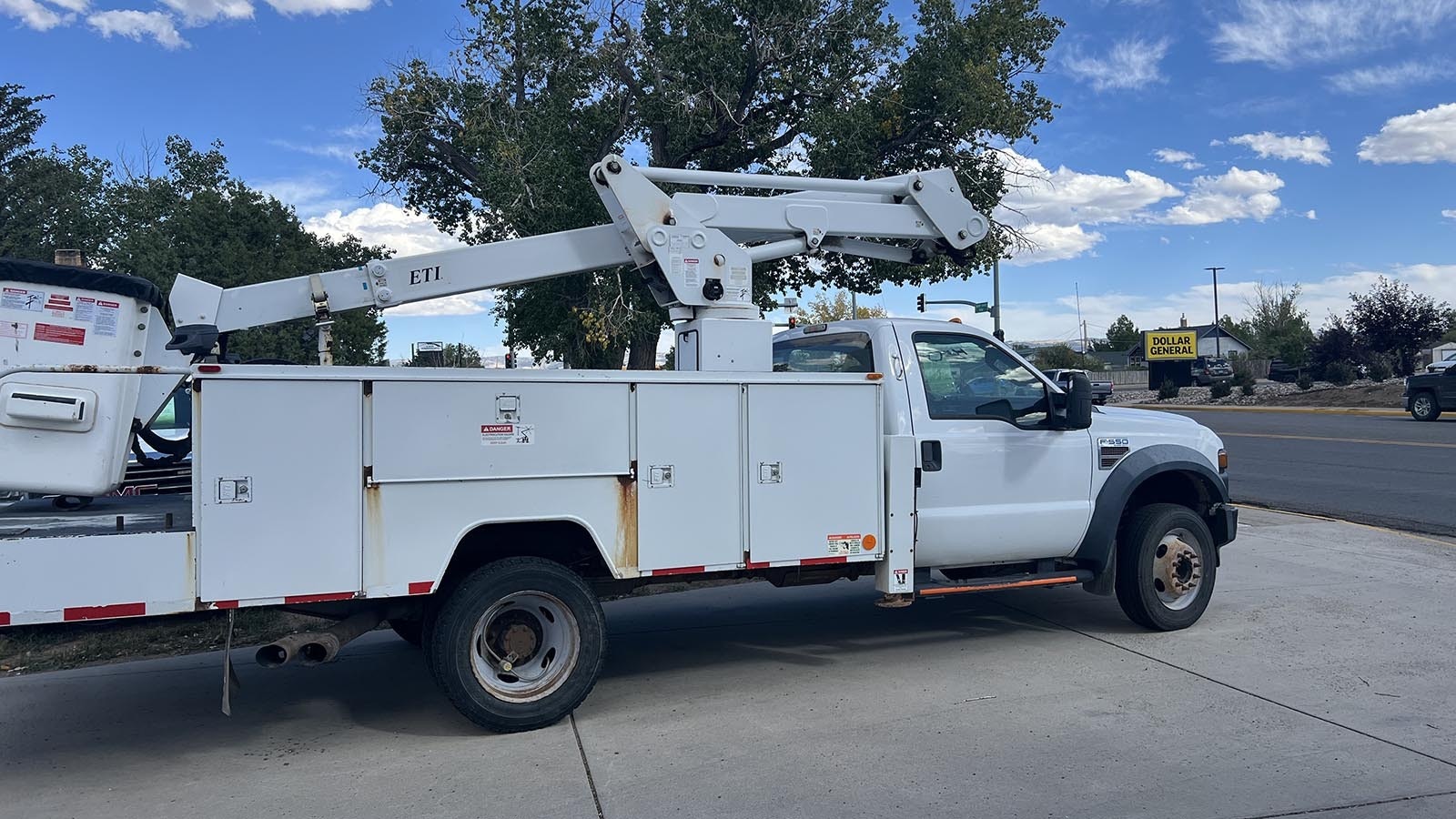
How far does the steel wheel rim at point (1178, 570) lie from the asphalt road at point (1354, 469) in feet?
18.9

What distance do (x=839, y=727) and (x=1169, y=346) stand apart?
63670 millimetres

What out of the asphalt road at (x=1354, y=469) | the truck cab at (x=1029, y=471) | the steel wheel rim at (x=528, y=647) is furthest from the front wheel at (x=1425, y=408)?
the steel wheel rim at (x=528, y=647)

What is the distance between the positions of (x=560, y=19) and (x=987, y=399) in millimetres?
11538

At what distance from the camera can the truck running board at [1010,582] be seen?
20.8 feet

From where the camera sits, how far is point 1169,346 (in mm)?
63250

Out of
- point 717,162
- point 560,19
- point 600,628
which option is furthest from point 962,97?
point 600,628

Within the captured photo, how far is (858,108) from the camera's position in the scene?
14.7 metres

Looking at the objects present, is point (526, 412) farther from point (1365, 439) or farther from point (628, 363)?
point (1365, 439)

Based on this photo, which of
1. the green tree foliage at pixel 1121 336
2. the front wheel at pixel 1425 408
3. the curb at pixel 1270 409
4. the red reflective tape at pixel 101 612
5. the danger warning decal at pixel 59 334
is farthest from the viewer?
the green tree foliage at pixel 1121 336

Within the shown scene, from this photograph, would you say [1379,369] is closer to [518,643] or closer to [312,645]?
[518,643]

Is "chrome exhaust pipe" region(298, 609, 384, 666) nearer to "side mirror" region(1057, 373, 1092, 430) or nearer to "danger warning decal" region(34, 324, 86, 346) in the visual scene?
"danger warning decal" region(34, 324, 86, 346)

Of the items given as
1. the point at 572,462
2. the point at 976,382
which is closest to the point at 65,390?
the point at 572,462

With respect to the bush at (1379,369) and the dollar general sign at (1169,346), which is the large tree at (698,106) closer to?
the bush at (1379,369)

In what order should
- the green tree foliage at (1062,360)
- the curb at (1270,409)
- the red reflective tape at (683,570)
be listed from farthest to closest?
the green tree foliage at (1062,360) → the curb at (1270,409) → the red reflective tape at (683,570)
